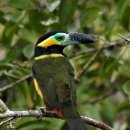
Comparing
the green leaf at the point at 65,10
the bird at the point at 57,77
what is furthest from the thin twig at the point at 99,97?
the bird at the point at 57,77

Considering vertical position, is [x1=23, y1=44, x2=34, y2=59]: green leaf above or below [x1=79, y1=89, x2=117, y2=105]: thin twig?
above

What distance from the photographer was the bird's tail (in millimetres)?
4363

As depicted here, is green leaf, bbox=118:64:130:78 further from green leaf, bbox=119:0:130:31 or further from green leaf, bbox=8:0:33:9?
green leaf, bbox=8:0:33:9

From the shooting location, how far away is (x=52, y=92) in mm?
4629

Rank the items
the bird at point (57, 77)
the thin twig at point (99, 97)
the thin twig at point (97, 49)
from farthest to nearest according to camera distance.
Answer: the thin twig at point (99, 97), the thin twig at point (97, 49), the bird at point (57, 77)

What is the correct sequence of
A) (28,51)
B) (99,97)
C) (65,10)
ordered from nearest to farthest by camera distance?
1. (65,10)
2. (28,51)
3. (99,97)

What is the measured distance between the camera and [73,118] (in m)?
4.44

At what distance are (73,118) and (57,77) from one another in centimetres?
43

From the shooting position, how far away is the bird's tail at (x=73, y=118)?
14.3 ft

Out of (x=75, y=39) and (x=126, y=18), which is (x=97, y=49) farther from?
(x=75, y=39)

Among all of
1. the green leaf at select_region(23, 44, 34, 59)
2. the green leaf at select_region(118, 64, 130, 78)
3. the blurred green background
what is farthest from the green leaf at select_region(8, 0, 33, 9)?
the green leaf at select_region(118, 64, 130, 78)

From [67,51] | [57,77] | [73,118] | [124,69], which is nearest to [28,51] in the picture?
[67,51]

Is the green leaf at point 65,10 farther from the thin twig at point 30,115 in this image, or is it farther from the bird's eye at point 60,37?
the thin twig at point 30,115

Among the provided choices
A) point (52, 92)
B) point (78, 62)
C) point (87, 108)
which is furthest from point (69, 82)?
point (78, 62)
